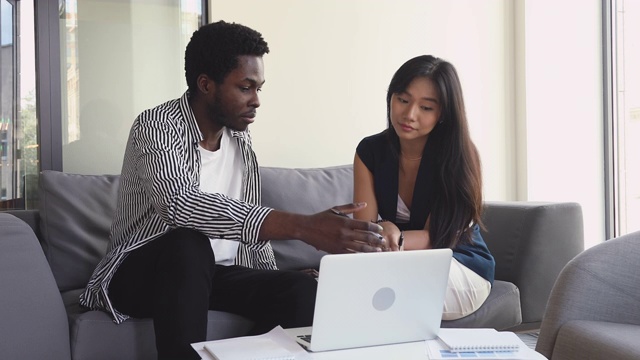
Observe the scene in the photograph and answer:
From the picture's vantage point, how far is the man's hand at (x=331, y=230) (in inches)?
60.9

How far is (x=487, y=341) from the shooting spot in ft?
4.83

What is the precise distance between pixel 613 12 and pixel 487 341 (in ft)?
9.78

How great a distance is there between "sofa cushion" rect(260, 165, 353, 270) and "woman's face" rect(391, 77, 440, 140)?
60cm

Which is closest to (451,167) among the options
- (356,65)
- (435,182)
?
(435,182)

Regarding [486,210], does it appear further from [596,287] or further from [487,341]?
[487,341]

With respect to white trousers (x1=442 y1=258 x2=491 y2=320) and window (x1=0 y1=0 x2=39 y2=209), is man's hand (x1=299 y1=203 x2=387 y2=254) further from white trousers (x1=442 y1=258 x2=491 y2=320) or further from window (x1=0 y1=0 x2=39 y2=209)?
window (x1=0 y1=0 x2=39 y2=209)

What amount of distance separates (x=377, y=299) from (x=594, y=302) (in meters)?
0.65

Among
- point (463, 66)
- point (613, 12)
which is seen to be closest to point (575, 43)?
point (613, 12)

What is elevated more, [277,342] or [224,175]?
[224,175]

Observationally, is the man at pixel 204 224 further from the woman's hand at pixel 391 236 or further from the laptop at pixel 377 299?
the woman's hand at pixel 391 236

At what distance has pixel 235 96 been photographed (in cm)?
216

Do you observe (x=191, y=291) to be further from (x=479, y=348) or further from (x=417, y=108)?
(x=417, y=108)

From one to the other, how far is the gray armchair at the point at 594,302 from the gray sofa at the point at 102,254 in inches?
17.9

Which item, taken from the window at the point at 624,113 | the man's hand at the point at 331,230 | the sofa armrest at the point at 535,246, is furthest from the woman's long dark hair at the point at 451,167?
the window at the point at 624,113
